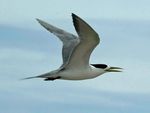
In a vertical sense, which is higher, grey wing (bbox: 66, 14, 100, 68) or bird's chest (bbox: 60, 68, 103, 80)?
grey wing (bbox: 66, 14, 100, 68)

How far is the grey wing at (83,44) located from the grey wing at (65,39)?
77cm

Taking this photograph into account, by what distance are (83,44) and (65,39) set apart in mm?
5087

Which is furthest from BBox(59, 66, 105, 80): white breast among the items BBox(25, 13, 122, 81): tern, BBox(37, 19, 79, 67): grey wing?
BBox(37, 19, 79, 67): grey wing

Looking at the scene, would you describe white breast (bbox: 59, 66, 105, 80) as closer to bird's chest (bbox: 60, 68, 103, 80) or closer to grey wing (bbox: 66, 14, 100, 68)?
bird's chest (bbox: 60, 68, 103, 80)

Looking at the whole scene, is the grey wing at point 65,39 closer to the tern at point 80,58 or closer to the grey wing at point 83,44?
the tern at point 80,58

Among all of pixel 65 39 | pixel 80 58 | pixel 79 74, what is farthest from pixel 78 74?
pixel 65 39

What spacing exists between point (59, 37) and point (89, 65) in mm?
3811

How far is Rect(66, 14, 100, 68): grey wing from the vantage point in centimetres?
2272

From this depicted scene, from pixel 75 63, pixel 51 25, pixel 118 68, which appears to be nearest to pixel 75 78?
pixel 75 63

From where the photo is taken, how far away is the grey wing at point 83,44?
894 inches

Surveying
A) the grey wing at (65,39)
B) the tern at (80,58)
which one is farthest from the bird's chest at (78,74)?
the grey wing at (65,39)

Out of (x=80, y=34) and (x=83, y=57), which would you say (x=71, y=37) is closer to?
(x=83, y=57)

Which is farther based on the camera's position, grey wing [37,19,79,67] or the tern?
grey wing [37,19,79,67]

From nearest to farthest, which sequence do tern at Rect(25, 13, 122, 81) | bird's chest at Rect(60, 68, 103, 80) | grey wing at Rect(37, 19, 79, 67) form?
tern at Rect(25, 13, 122, 81) → bird's chest at Rect(60, 68, 103, 80) → grey wing at Rect(37, 19, 79, 67)
